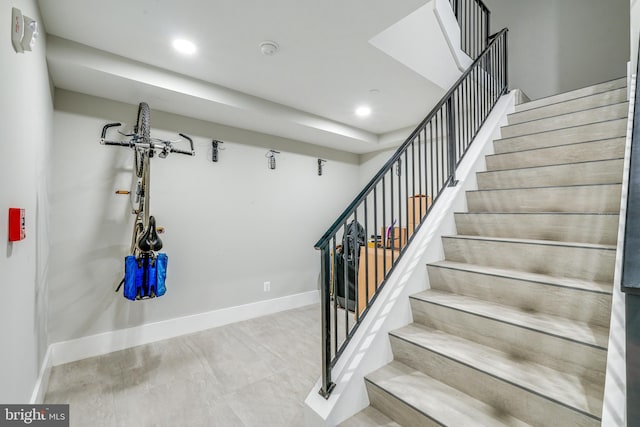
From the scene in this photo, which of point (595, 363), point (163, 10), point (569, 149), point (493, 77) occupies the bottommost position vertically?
point (595, 363)

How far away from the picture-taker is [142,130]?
2.57 metres

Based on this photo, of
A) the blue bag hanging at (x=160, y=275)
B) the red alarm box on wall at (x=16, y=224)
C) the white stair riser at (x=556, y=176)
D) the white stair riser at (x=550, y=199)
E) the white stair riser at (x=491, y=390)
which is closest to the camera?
the white stair riser at (x=491, y=390)

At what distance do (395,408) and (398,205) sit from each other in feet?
5.44

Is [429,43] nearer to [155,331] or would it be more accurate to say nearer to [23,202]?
[23,202]

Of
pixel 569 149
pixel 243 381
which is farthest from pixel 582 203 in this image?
pixel 243 381

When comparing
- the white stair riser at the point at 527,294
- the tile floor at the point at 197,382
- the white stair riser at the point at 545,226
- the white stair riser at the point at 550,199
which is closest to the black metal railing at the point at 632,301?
the white stair riser at the point at 527,294

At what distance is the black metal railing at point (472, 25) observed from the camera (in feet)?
11.1

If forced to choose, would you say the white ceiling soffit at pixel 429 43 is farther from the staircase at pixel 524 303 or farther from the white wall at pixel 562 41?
the white wall at pixel 562 41

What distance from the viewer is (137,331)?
9.48 ft

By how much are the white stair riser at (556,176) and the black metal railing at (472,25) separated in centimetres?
185

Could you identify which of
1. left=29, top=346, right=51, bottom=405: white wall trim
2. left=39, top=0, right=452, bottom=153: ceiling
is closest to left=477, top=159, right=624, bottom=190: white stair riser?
left=39, top=0, right=452, bottom=153: ceiling

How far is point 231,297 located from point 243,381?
143 cm

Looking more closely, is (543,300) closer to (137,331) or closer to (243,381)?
(243,381)

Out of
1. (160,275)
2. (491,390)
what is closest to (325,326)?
(491,390)
